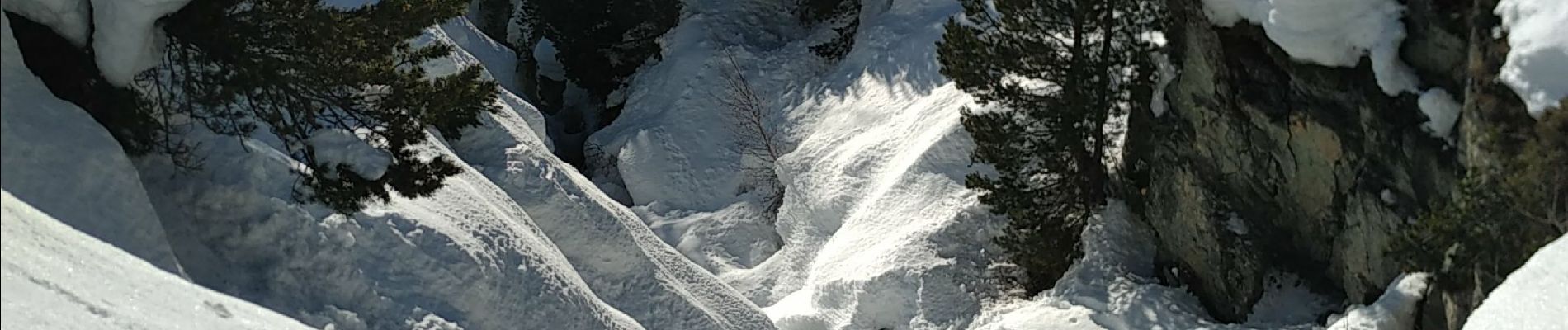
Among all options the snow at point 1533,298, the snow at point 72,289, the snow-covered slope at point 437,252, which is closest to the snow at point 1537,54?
the snow at point 1533,298

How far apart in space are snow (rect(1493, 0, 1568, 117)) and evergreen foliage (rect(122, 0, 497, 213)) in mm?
7416

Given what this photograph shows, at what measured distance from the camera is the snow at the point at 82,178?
6.78m

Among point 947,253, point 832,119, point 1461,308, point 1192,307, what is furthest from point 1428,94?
point 832,119

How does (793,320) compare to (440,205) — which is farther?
(793,320)

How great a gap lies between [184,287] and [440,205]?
25.7ft

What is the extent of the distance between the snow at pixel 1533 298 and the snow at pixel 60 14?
8.08 meters

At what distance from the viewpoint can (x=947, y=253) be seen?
16.6m

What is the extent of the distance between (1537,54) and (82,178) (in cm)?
911

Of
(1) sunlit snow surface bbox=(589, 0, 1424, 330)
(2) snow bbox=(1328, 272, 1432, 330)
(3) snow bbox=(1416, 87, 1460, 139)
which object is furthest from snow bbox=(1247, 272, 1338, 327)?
(3) snow bbox=(1416, 87, 1460, 139)

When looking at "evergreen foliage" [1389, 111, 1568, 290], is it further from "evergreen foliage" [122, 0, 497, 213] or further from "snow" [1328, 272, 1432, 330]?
"evergreen foliage" [122, 0, 497, 213]

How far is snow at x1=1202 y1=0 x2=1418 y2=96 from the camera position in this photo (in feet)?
36.0

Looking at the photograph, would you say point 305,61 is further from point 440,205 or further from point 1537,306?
point 1537,306

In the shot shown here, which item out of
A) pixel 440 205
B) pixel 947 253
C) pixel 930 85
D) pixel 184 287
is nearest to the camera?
pixel 184 287

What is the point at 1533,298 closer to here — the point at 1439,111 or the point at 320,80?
the point at 1439,111
